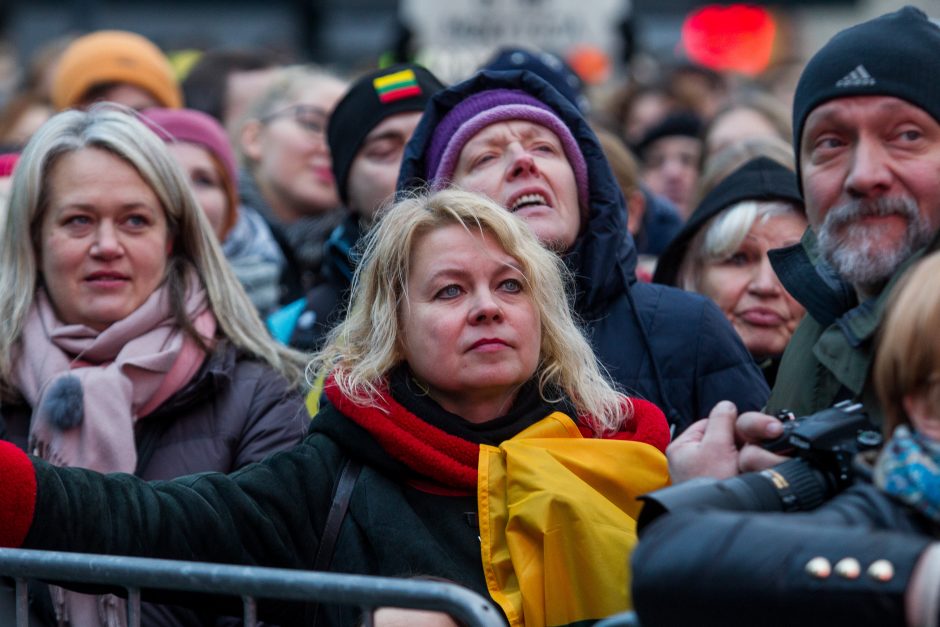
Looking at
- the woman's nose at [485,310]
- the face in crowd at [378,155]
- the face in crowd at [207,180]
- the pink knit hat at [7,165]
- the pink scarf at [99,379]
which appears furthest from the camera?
the face in crowd at [207,180]

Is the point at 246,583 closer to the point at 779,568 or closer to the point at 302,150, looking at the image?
the point at 779,568

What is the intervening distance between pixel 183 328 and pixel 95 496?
1.07 m

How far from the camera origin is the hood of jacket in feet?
13.8

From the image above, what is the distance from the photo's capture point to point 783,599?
7.95 feet

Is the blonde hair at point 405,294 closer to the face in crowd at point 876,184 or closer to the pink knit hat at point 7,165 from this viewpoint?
the face in crowd at point 876,184

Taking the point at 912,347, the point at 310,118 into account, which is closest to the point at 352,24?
the point at 310,118

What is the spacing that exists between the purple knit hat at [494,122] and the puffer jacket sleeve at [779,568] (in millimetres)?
1996

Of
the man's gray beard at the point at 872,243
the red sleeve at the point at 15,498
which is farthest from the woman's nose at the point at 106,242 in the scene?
the man's gray beard at the point at 872,243

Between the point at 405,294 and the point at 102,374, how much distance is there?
3.33 feet

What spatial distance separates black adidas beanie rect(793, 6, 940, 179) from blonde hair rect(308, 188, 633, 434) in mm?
758

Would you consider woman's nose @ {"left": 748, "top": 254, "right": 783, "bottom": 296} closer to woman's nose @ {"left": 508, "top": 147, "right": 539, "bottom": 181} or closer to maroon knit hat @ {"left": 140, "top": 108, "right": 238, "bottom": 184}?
woman's nose @ {"left": 508, "top": 147, "right": 539, "bottom": 181}

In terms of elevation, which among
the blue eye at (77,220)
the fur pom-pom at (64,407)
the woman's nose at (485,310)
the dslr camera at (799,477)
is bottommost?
the dslr camera at (799,477)

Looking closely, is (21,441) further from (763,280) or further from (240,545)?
(763,280)

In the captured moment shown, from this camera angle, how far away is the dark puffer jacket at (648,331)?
4066 mm
